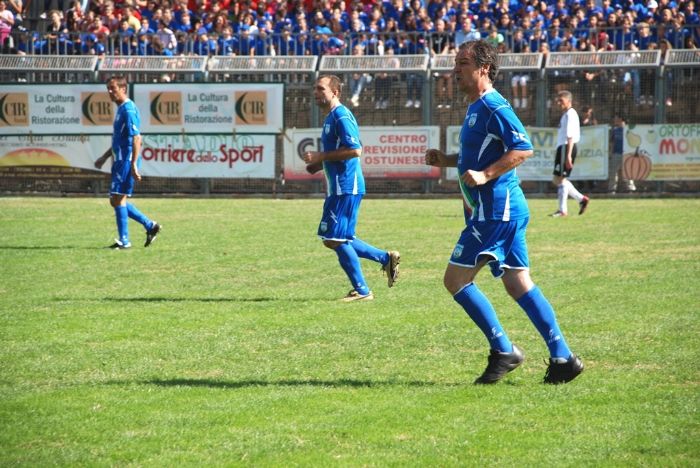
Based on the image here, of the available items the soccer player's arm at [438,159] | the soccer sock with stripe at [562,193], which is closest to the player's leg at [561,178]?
the soccer sock with stripe at [562,193]

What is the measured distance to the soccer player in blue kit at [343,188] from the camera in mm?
10328

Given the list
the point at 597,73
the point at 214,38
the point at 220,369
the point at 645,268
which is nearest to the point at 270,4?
the point at 214,38

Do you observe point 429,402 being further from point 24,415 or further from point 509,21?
point 509,21

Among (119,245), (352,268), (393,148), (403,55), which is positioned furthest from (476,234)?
(403,55)

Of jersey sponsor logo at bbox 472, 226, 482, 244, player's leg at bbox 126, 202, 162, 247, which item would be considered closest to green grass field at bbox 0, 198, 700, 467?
player's leg at bbox 126, 202, 162, 247

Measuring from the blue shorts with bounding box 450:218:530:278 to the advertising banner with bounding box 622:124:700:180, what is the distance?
717 inches

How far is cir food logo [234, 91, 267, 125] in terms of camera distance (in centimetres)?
2498

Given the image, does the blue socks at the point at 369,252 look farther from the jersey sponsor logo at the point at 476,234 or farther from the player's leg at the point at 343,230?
the jersey sponsor logo at the point at 476,234

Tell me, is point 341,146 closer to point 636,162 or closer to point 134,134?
point 134,134

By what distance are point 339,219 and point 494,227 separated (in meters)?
4.12

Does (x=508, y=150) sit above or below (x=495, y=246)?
above

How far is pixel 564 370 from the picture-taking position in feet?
21.6

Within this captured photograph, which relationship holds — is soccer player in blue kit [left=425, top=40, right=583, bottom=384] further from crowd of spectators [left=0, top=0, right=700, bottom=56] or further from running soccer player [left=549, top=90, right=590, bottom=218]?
crowd of spectators [left=0, top=0, right=700, bottom=56]

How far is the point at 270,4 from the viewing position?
92.6ft
